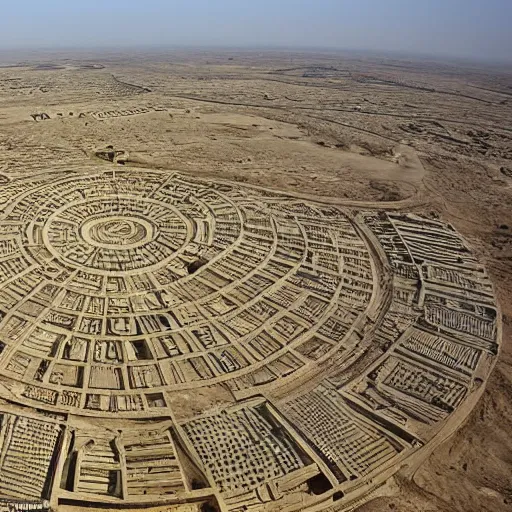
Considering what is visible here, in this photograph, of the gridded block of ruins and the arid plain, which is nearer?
the arid plain

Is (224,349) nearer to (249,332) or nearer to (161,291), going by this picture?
(249,332)

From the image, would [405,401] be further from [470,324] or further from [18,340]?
[18,340]

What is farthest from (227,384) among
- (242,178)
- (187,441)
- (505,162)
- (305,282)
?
(505,162)

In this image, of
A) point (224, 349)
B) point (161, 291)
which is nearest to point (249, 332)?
point (224, 349)

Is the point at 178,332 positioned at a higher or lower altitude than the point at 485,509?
higher

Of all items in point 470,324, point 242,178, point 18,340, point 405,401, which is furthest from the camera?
point 242,178
